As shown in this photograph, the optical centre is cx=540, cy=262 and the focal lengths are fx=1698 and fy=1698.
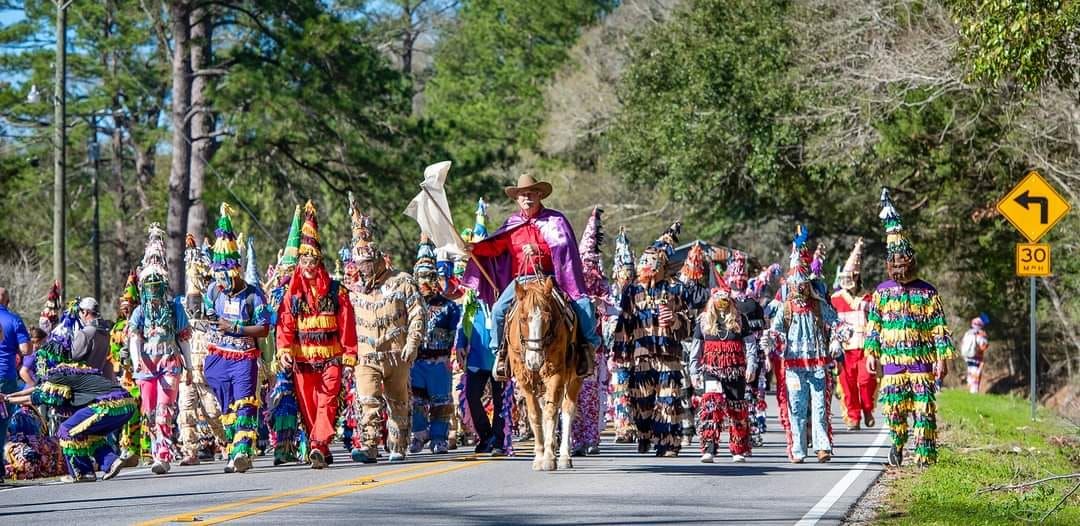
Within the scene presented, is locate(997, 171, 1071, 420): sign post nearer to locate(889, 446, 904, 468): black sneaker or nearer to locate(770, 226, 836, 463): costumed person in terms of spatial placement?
locate(770, 226, 836, 463): costumed person

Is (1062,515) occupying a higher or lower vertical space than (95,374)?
lower

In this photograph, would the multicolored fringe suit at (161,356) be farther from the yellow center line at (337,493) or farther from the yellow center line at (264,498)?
the yellow center line at (337,493)

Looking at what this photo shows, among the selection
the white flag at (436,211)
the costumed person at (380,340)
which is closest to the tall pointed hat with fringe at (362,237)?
the costumed person at (380,340)

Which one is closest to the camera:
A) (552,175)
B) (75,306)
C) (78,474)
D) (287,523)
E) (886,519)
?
(287,523)

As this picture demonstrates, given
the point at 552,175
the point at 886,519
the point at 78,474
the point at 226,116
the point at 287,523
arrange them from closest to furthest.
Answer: the point at 287,523 → the point at 886,519 → the point at 78,474 → the point at 226,116 → the point at 552,175

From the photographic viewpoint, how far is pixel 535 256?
49.5 feet

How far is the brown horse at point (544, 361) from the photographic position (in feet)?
48.1

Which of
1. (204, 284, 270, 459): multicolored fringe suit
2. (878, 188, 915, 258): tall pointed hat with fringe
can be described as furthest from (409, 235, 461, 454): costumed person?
(878, 188, 915, 258): tall pointed hat with fringe

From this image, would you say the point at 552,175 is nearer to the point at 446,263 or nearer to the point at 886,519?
the point at 446,263

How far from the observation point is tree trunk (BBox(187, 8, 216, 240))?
3506 cm

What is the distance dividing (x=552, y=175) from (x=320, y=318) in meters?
44.5

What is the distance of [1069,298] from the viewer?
35.0 meters

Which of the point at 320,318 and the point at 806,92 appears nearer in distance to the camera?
the point at 320,318

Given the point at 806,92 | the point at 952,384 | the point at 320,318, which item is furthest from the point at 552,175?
the point at 320,318
